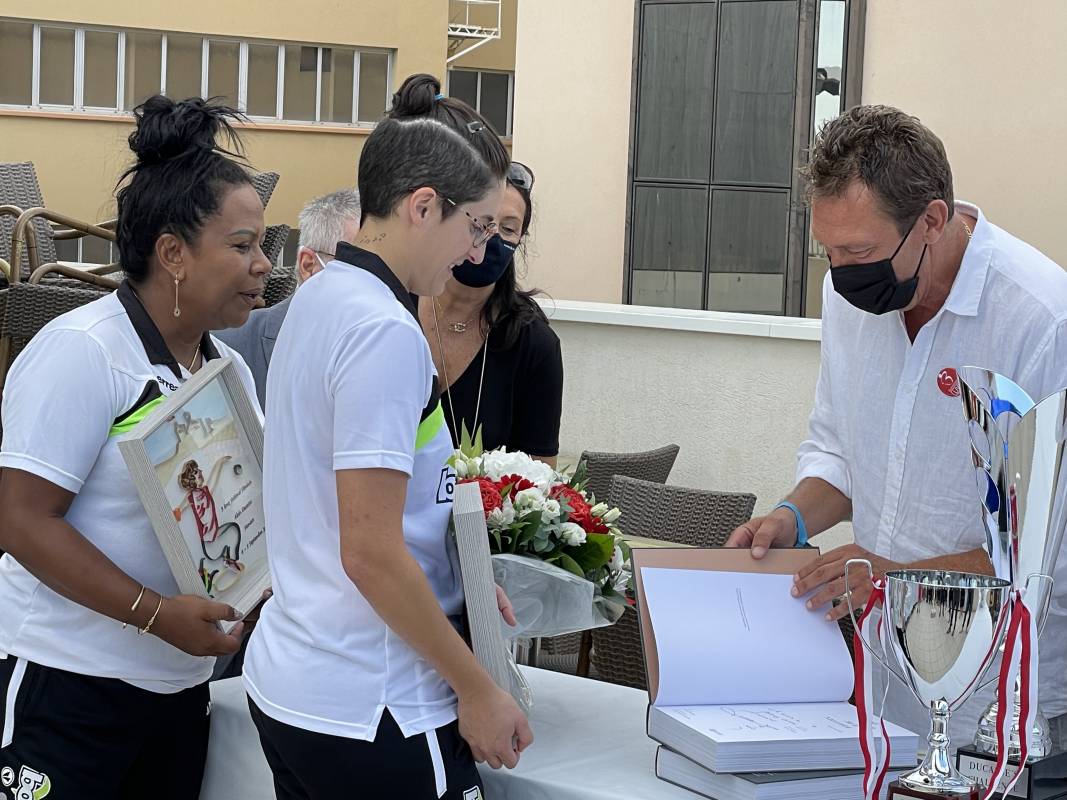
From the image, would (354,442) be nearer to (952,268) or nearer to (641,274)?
(952,268)

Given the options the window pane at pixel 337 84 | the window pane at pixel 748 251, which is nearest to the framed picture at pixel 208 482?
the window pane at pixel 748 251

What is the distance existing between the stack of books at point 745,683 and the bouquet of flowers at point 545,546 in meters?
0.08

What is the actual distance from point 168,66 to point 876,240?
1926 centimetres

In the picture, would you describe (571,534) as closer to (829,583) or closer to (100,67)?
(829,583)

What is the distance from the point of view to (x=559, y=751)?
1.93 meters

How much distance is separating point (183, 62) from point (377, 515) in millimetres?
19702

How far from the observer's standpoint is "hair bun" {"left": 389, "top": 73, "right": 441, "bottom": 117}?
2.12m

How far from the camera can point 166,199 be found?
2107 mm

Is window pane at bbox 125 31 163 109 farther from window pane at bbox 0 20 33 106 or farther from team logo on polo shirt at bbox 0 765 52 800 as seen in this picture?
team logo on polo shirt at bbox 0 765 52 800

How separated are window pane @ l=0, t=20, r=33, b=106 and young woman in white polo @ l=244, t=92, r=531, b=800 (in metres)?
19.0

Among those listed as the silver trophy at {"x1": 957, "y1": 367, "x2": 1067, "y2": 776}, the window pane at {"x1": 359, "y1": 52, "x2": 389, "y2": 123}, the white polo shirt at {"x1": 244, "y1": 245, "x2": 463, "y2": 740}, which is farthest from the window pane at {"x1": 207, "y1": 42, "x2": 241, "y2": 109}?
the silver trophy at {"x1": 957, "y1": 367, "x2": 1067, "y2": 776}

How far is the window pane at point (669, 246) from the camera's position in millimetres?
8156

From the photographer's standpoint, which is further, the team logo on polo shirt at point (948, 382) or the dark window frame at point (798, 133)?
the dark window frame at point (798, 133)

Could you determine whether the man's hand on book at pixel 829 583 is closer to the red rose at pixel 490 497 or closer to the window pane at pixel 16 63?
the red rose at pixel 490 497
